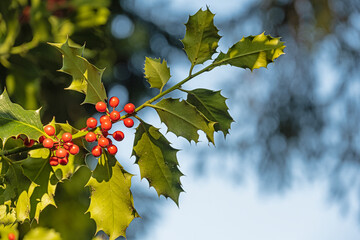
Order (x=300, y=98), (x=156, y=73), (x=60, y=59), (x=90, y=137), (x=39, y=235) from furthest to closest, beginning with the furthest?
(x=300, y=98), (x=60, y=59), (x=39, y=235), (x=156, y=73), (x=90, y=137)

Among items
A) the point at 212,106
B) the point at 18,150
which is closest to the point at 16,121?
the point at 18,150

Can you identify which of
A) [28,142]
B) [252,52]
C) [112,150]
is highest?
[252,52]

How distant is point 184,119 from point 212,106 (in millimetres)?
58

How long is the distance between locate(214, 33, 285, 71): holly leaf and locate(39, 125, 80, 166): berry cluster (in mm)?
245

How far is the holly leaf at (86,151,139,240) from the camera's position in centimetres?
70

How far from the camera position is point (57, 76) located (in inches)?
81.0

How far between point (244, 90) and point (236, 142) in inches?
25.6

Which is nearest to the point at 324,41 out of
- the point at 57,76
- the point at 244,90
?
the point at 244,90

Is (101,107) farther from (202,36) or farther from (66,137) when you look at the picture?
(202,36)

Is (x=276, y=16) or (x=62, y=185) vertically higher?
(x=276, y=16)

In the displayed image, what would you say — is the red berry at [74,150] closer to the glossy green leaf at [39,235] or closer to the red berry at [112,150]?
the red berry at [112,150]

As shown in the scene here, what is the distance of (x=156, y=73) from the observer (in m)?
0.75

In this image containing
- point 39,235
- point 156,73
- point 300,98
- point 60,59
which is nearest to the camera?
point 156,73

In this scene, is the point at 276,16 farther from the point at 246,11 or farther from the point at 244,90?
the point at 244,90
